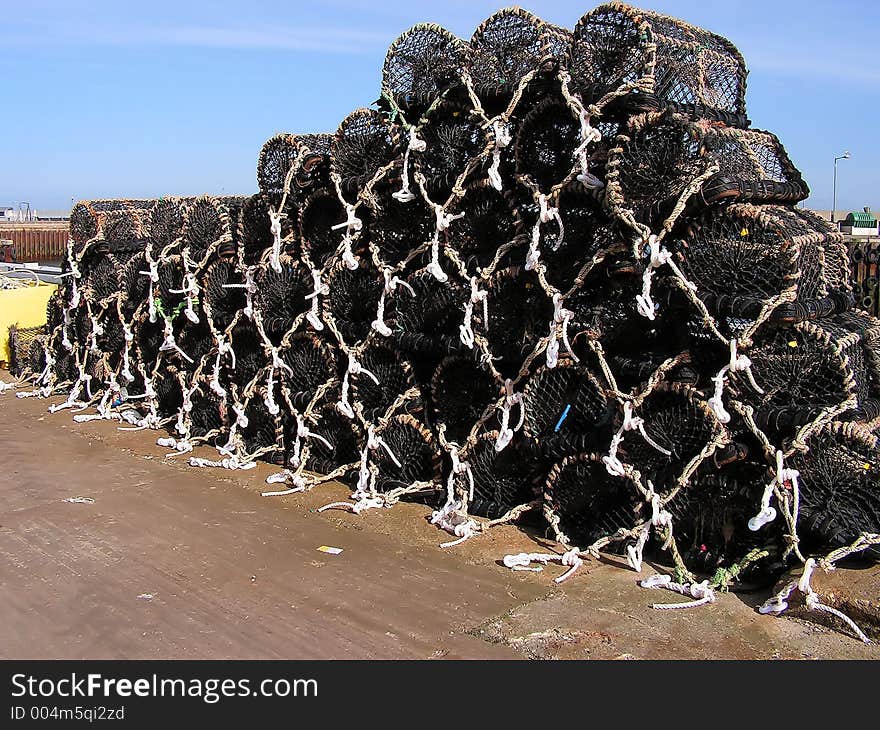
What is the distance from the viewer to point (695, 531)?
371 centimetres

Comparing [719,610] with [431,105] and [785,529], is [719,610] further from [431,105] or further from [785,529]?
[431,105]

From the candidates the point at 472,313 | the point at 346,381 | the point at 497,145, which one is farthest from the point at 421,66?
the point at 346,381

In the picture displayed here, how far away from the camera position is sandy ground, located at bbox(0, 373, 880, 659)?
317 centimetres

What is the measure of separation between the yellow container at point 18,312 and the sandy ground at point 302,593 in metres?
5.03

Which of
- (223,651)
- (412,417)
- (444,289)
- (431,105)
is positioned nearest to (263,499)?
(412,417)

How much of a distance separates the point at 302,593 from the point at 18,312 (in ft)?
24.3

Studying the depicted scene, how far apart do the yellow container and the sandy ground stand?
16.5ft

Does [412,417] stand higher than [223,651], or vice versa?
[412,417]

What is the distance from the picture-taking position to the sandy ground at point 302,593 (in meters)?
3.17

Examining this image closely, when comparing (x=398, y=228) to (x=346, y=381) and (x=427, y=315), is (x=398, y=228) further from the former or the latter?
(x=346, y=381)

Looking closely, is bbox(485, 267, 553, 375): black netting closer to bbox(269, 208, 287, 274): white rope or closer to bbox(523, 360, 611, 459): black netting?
bbox(523, 360, 611, 459): black netting

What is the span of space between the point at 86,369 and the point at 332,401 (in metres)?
3.51

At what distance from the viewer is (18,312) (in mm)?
9688

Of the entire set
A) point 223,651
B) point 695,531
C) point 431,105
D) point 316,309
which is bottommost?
point 223,651
